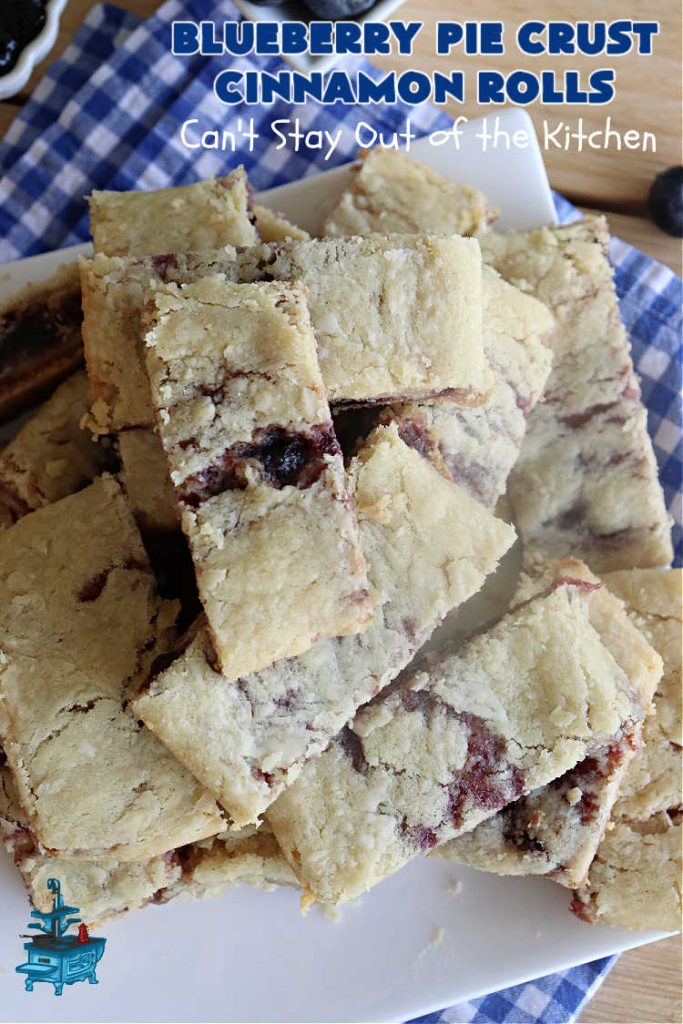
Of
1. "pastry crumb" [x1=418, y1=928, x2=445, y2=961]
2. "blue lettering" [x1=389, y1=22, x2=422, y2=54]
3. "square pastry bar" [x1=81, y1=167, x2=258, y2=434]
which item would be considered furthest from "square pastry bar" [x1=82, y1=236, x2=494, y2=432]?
"pastry crumb" [x1=418, y1=928, x2=445, y2=961]

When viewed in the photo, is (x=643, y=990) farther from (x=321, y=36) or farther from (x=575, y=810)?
(x=321, y=36)

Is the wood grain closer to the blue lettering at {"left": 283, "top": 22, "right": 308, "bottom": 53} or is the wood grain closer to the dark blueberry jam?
the blue lettering at {"left": 283, "top": 22, "right": 308, "bottom": 53}

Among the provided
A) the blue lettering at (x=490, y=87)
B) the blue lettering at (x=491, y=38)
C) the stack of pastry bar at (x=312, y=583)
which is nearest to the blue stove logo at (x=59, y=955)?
the stack of pastry bar at (x=312, y=583)

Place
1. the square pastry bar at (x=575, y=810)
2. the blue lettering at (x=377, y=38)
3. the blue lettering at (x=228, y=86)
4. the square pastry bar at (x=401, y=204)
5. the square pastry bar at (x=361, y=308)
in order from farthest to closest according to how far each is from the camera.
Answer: the blue lettering at (x=228, y=86), the blue lettering at (x=377, y=38), the square pastry bar at (x=401, y=204), the square pastry bar at (x=575, y=810), the square pastry bar at (x=361, y=308)

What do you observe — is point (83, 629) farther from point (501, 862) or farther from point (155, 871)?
point (501, 862)

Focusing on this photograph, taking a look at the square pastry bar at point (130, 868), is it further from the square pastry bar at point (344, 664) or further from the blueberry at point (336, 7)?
the blueberry at point (336, 7)

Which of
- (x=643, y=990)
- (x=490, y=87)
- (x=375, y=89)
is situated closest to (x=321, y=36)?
(x=375, y=89)

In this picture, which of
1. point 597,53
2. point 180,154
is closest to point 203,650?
point 180,154
